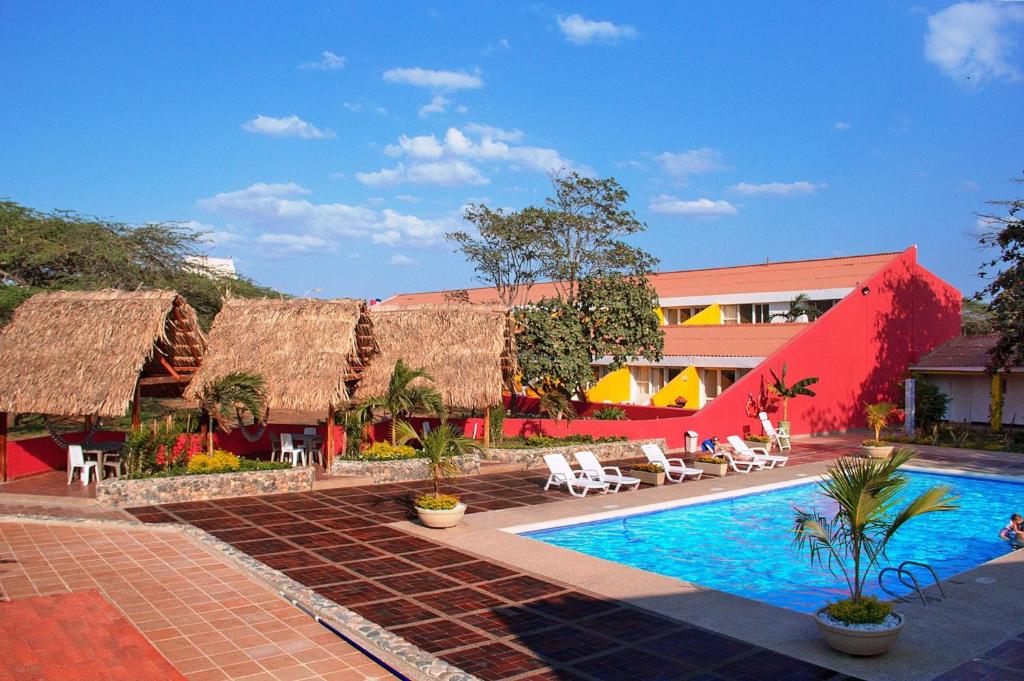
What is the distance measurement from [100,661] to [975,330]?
173ft

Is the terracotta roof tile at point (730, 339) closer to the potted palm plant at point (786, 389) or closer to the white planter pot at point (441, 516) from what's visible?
the potted palm plant at point (786, 389)

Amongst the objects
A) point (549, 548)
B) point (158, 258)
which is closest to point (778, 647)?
point (549, 548)

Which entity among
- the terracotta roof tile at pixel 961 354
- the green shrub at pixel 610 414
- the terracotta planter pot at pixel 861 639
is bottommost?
the terracotta planter pot at pixel 861 639

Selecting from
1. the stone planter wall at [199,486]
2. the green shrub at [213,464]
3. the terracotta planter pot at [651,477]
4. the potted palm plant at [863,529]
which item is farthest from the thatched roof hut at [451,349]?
the potted palm plant at [863,529]

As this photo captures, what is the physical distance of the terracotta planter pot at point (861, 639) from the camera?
6.55 m

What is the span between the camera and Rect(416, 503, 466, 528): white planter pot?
441 inches

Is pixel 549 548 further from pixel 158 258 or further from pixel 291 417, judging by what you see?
pixel 158 258

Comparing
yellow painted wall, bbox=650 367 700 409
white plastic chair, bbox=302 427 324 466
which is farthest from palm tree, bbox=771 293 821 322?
white plastic chair, bbox=302 427 324 466

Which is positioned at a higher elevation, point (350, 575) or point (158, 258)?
point (158, 258)

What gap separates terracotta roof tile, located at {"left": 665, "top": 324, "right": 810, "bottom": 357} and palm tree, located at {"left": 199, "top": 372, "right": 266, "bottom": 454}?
16.3 meters

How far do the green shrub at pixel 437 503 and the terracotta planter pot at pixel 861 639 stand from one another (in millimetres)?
5846

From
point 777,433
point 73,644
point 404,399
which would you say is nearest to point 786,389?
point 777,433

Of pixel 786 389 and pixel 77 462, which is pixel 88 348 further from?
pixel 786 389

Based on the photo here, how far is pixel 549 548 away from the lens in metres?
10.5
